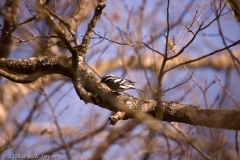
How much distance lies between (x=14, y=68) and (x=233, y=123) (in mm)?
1783

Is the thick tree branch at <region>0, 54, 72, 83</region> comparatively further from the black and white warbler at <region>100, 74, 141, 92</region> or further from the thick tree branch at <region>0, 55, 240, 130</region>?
the black and white warbler at <region>100, 74, 141, 92</region>

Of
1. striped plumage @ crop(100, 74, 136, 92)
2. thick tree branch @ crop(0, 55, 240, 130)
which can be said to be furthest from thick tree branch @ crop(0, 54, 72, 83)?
striped plumage @ crop(100, 74, 136, 92)

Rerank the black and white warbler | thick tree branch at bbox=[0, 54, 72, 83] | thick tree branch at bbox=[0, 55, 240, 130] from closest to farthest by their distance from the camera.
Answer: thick tree branch at bbox=[0, 55, 240, 130], thick tree branch at bbox=[0, 54, 72, 83], the black and white warbler

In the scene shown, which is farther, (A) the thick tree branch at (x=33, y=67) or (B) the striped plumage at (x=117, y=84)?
(B) the striped plumage at (x=117, y=84)

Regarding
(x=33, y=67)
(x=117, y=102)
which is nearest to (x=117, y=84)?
(x=117, y=102)

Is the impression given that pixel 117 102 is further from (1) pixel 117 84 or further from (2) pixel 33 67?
(2) pixel 33 67

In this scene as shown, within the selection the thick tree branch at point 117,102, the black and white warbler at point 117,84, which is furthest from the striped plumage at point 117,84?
the thick tree branch at point 117,102

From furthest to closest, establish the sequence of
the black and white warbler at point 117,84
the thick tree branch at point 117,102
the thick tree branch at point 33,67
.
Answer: the black and white warbler at point 117,84, the thick tree branch at point 33,67, the thick tree branch at point 117,102

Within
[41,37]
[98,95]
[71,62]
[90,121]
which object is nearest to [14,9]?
[41,37]

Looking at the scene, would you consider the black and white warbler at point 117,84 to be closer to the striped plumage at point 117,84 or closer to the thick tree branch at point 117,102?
the striped plumage at point 117,84

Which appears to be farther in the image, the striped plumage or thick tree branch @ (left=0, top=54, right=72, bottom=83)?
the striped plumage

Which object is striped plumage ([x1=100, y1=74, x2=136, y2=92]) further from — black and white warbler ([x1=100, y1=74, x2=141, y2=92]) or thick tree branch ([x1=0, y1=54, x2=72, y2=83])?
thick tree branch ([x1=0, y1=54, x2=72, y2=83])

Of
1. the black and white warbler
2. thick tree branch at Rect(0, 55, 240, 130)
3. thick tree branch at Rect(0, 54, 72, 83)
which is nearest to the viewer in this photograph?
thick tree branch at Rect(0, 55, 240, 130)

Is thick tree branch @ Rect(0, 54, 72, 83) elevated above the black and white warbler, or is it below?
above
